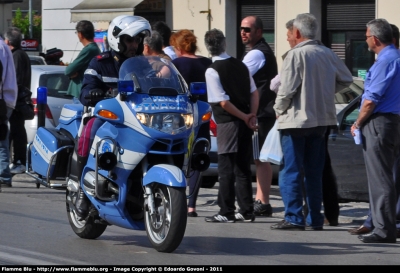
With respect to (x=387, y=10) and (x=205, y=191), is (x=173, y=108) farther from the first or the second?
(x=387, y=10)

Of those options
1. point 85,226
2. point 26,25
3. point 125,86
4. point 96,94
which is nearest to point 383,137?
point 125,86

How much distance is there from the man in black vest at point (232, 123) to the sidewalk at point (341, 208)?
0.76 metres

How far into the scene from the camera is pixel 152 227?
750cm

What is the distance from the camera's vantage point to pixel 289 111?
8.95 meters

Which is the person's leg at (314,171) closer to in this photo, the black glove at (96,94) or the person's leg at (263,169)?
the person's leg at (263,169)

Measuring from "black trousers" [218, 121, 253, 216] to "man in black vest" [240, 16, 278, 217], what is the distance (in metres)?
0.47

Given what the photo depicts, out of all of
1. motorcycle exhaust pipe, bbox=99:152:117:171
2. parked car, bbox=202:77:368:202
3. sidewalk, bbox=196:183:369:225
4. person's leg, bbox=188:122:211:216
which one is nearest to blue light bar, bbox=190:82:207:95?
person's leg, bbox=188:122:211:216

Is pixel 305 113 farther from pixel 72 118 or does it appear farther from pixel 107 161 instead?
pixel 107 161

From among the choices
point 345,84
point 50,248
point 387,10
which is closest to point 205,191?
point 345,84

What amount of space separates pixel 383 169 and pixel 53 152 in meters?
2.78

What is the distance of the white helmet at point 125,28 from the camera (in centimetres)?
809

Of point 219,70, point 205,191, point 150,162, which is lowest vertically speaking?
point 205,191

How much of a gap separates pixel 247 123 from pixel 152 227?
7.48 feet

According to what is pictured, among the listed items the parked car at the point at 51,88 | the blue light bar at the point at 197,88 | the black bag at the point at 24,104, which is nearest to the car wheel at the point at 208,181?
the black bag at the point at 24,104
